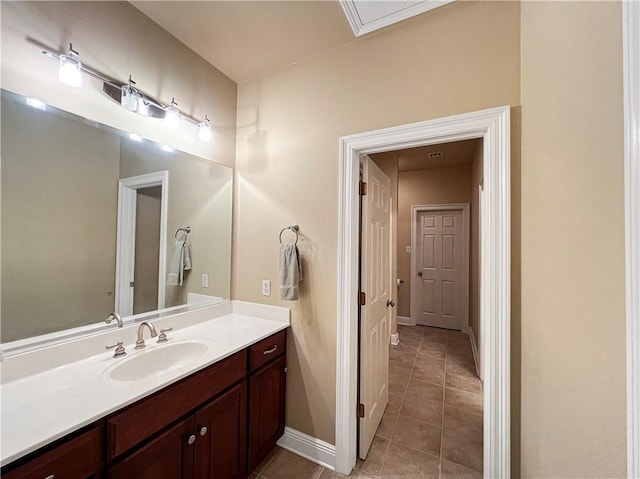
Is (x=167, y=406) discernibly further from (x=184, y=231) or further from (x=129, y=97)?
(x=129, y=97)

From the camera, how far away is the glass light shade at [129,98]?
137 cm

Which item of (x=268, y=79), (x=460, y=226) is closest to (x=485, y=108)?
(x=268, y=79)

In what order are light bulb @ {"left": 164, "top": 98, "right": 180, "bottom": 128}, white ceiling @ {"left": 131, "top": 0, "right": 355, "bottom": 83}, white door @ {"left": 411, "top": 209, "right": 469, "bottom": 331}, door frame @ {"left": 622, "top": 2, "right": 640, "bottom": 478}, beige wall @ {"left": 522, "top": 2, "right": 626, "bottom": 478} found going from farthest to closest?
white door @ {"left": 411, "top": 209, "right": 469, "bottom": 331} < light bulb @ {"left": 164, "top": 98, "right": 180, "bottom": 128} < white ceiling @ {"left": 131, "top": 0, "right": 355, "bottom": 83} < beige wall @ {"left": 522, "top": 2, "right": 626, "bottom": 478} < door frame @ {"left": 622, "top": 2, "right": 640, "bottom": 478}

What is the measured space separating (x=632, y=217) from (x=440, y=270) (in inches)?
167

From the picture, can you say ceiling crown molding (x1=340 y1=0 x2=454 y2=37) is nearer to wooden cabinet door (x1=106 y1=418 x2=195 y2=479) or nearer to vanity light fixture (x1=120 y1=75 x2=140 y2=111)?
vanity light fixture (x1=120 y1=75 x2=140 y2=111)

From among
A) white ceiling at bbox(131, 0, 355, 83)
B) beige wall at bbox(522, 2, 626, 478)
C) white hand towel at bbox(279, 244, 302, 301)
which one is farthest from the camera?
white hand towel at bbox(279, 244, 302, 301)

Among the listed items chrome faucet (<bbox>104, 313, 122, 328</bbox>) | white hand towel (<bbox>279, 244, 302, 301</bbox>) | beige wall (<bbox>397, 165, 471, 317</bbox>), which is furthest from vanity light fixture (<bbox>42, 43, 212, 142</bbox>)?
beige wall (<bbox>397, 165, 471, 317</bbox>)

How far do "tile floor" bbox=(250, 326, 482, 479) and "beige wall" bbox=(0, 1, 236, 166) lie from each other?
2.24 m

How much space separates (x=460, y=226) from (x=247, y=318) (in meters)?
3.83

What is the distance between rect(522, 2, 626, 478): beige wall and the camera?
1.83 feet

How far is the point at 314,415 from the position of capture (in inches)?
67.2

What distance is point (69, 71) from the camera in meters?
1.15

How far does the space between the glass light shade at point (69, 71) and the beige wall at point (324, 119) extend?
1000 millimetres

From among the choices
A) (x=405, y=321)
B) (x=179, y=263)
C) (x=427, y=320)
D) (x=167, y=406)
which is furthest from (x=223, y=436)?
(x=427, y=320)
